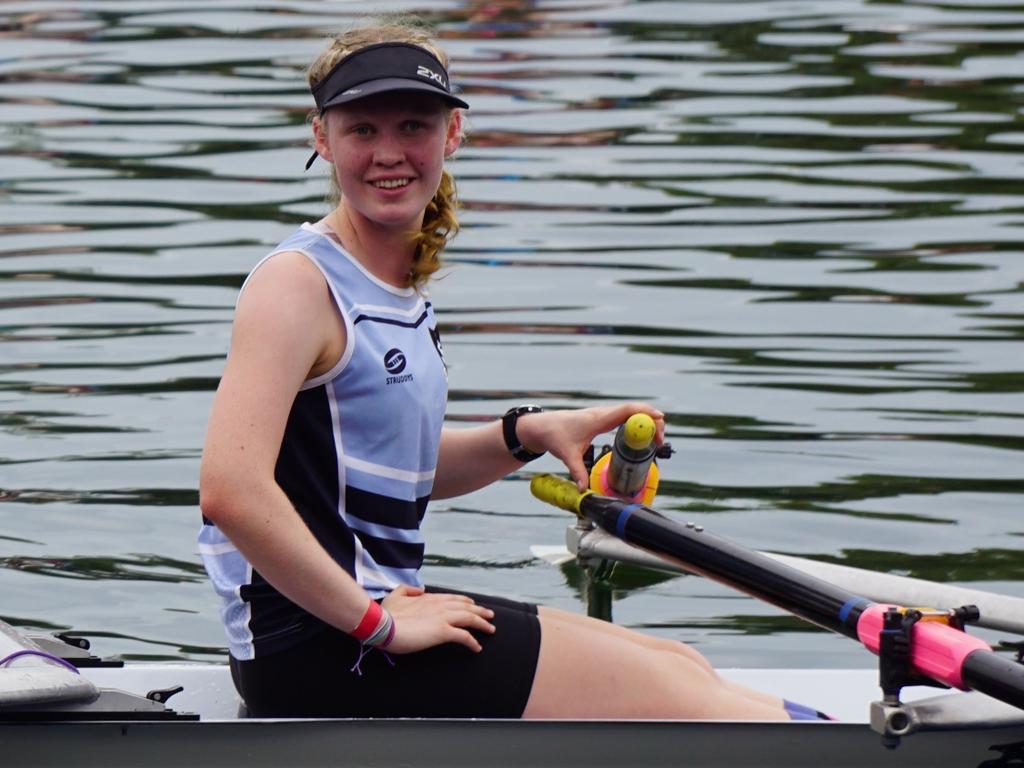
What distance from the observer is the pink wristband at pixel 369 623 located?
3666 mm

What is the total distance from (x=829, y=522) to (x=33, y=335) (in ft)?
14.0

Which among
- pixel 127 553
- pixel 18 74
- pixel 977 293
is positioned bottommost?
pixel 127 553

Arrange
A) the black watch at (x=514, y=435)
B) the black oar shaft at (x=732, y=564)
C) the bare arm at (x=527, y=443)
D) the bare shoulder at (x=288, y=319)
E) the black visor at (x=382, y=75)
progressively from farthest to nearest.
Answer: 1. the black watch at (x=514, y=435)
2. the bare arm at (x=527, y=443)
3. the black oar shaft at (x=732, y=564)
4. the black visor at (x=382, y=75)
5. the bare shoulder at (x=288, y=319)

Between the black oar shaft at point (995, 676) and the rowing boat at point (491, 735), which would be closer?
the black oar shaft at point (995, 676)

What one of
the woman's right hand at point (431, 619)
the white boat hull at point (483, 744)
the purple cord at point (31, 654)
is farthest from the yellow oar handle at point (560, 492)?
the purple cord at point (31, 654)

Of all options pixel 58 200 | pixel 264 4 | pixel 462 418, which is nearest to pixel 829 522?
pixel 462 418

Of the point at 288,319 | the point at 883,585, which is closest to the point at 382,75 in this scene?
the point at 288,319

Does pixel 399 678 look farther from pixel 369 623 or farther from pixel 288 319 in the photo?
pixel 288 319

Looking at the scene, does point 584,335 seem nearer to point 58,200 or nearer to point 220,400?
point 58,200

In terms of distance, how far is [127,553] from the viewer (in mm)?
6629

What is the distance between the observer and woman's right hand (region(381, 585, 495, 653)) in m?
3.73

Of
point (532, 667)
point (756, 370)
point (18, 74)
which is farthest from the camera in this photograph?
point (18, 74)

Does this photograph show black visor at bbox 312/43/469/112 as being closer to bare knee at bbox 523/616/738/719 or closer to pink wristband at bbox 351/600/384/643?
pink wristband at bbox 351/600/384/643

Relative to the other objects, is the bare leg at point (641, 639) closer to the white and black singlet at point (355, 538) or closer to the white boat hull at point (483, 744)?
the white and black singlet at point (355, 538)
